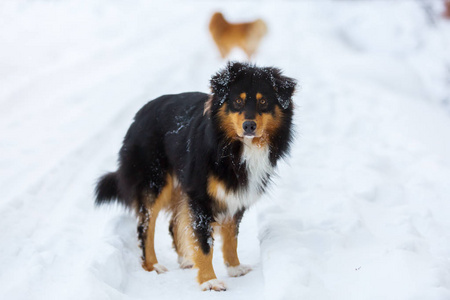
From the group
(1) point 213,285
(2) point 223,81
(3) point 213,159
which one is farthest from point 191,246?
(2) point 223,81

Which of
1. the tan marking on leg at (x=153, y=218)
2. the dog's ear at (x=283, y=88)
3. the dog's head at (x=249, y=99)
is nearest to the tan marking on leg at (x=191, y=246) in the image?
the tan marking on leg at (x=153, y=218)

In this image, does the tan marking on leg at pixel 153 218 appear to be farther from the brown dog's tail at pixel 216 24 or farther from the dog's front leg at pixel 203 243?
the brown dog's tail at pixel 216 24

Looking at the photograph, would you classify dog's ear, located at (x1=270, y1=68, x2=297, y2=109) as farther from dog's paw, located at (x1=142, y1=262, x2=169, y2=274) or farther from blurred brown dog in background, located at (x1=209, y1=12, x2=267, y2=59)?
blurred brown dog in background, located at (x1=209, y1=12, x2=267, y2=59)

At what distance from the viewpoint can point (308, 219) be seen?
436 centimetres

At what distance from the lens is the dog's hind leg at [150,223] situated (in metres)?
4.18

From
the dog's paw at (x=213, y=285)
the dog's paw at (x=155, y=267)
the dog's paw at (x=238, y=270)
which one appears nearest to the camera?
the dog's paw at (x=213, y=285)

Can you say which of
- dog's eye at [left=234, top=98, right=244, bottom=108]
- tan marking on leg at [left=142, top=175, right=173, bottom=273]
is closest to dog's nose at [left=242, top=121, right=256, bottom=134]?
dog's eye at [left=234, top=98, right=244, bottom=108]

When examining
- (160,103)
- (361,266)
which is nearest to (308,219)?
(361,266)

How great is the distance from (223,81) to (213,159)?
2.08ft

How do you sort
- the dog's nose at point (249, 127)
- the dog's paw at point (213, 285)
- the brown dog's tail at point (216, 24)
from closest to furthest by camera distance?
the dog's nose at point (249, 127) < the dog's paw at point (213, 285) < the brown dog's tail at point (216, 24)

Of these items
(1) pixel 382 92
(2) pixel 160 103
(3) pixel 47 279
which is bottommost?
(1) pixel 382 92

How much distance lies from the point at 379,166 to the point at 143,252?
3335 millimetres

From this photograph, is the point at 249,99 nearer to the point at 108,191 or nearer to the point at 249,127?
the point at 249,127

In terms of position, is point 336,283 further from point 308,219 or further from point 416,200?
point 416,200
